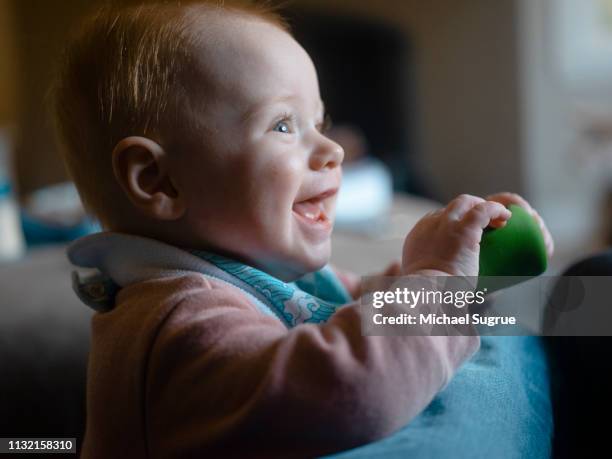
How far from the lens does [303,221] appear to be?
21.9 inches

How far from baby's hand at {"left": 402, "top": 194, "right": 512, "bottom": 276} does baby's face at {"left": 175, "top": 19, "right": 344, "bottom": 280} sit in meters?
0.09

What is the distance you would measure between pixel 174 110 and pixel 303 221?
13cm

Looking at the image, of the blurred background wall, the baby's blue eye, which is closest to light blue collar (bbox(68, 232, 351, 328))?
the baby's blue eye

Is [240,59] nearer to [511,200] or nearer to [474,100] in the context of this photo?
[511,200]

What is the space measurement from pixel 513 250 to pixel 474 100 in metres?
2.75

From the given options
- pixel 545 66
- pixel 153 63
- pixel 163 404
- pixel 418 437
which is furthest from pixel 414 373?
pixel 545 66

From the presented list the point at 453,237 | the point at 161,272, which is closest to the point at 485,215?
the point at 453,237

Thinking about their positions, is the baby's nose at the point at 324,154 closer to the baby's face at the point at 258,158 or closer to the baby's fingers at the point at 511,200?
the baby's face at the point at 258,158

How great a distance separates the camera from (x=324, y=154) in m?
0.55

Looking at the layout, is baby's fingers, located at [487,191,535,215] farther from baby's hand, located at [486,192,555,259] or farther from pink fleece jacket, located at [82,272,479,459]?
pink fleece jacket, located at [82,272,479,459]

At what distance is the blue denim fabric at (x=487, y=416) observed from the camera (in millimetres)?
432

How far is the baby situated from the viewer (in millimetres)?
419

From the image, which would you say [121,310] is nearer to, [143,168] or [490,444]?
[143,168]

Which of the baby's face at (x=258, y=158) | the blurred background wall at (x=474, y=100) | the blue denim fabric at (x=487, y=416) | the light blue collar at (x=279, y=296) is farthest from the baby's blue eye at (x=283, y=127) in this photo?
the blurred background wall at (x=474, y=100)
